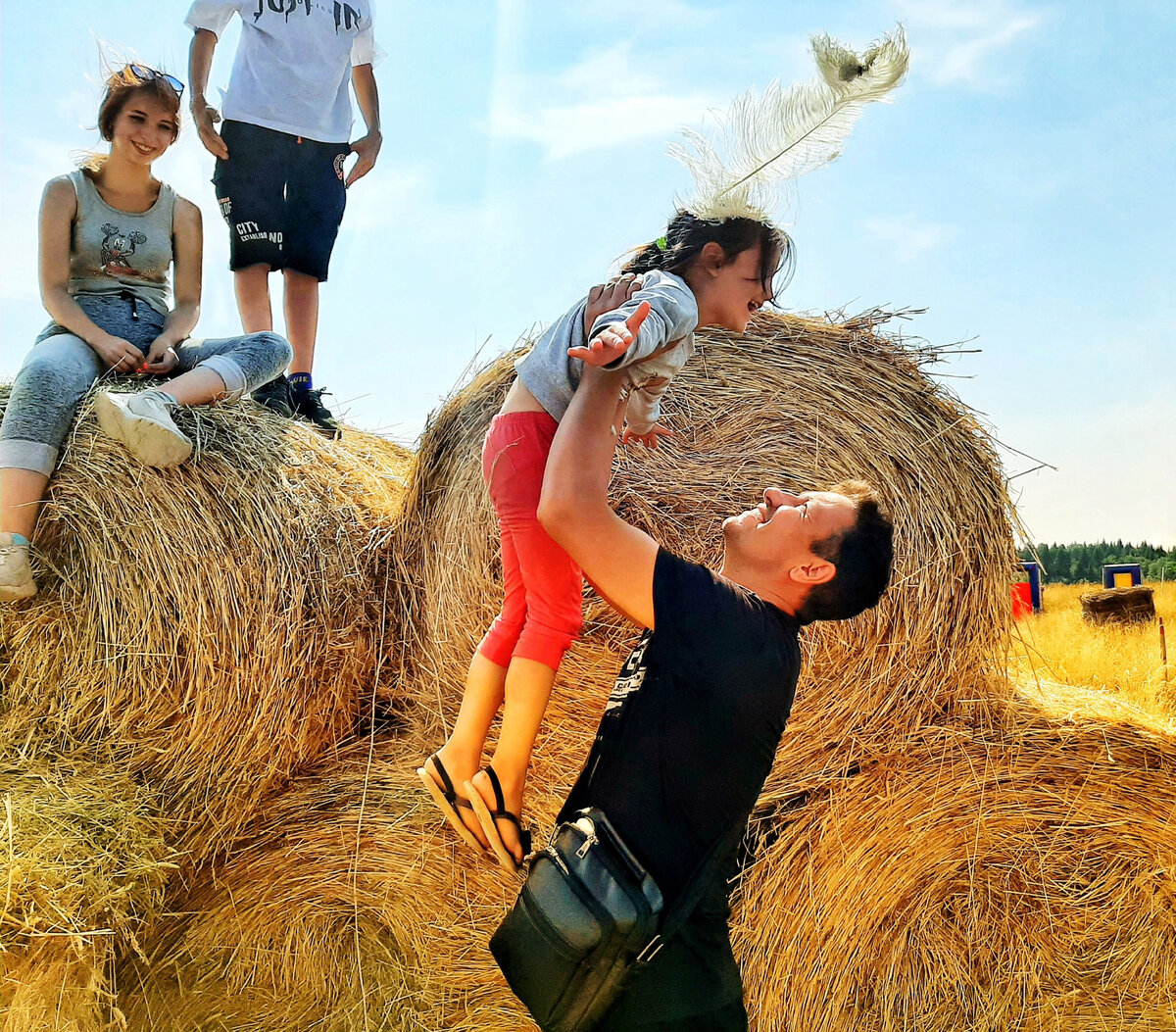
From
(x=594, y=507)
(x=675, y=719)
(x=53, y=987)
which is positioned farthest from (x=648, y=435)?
(x=53, y=987)

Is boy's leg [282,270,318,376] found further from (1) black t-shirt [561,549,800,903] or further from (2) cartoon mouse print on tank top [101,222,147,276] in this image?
(1) black t-shirt [561,549,800,903]

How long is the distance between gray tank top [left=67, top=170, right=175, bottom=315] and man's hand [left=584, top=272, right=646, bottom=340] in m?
1.67

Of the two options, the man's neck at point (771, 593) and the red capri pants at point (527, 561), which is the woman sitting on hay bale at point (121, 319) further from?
the man's neck at point (771, 593)

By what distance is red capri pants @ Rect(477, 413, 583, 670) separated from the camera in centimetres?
143

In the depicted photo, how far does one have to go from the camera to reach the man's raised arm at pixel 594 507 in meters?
1.22

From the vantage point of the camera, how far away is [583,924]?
1.16m

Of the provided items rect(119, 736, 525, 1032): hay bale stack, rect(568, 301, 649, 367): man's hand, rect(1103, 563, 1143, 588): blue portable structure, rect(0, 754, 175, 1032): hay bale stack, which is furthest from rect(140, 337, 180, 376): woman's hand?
rect(1103, 563, 1143, 588): blue portable structure

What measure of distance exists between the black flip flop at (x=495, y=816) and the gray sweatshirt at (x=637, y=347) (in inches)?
Result: 23.2

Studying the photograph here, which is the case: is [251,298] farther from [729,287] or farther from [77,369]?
[729,287]

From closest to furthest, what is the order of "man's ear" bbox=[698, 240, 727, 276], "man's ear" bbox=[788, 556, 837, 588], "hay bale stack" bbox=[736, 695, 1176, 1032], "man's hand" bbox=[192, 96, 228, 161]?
"man's ear" bbox=[788, 556, 837, 588], "man's ear" bbox=[698, 240, 727, 276], "hay bale stack" bbox=[736, 695, 1176, 1032], "man's hand" bbox=[192, 96, 228, 161]

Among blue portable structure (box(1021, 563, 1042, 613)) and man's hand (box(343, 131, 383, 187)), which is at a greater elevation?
man's hand (box(343, 131, 383, 187))

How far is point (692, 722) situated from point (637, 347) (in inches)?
20.0

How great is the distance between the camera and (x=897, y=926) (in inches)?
74.9

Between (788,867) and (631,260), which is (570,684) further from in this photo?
(631,260)
